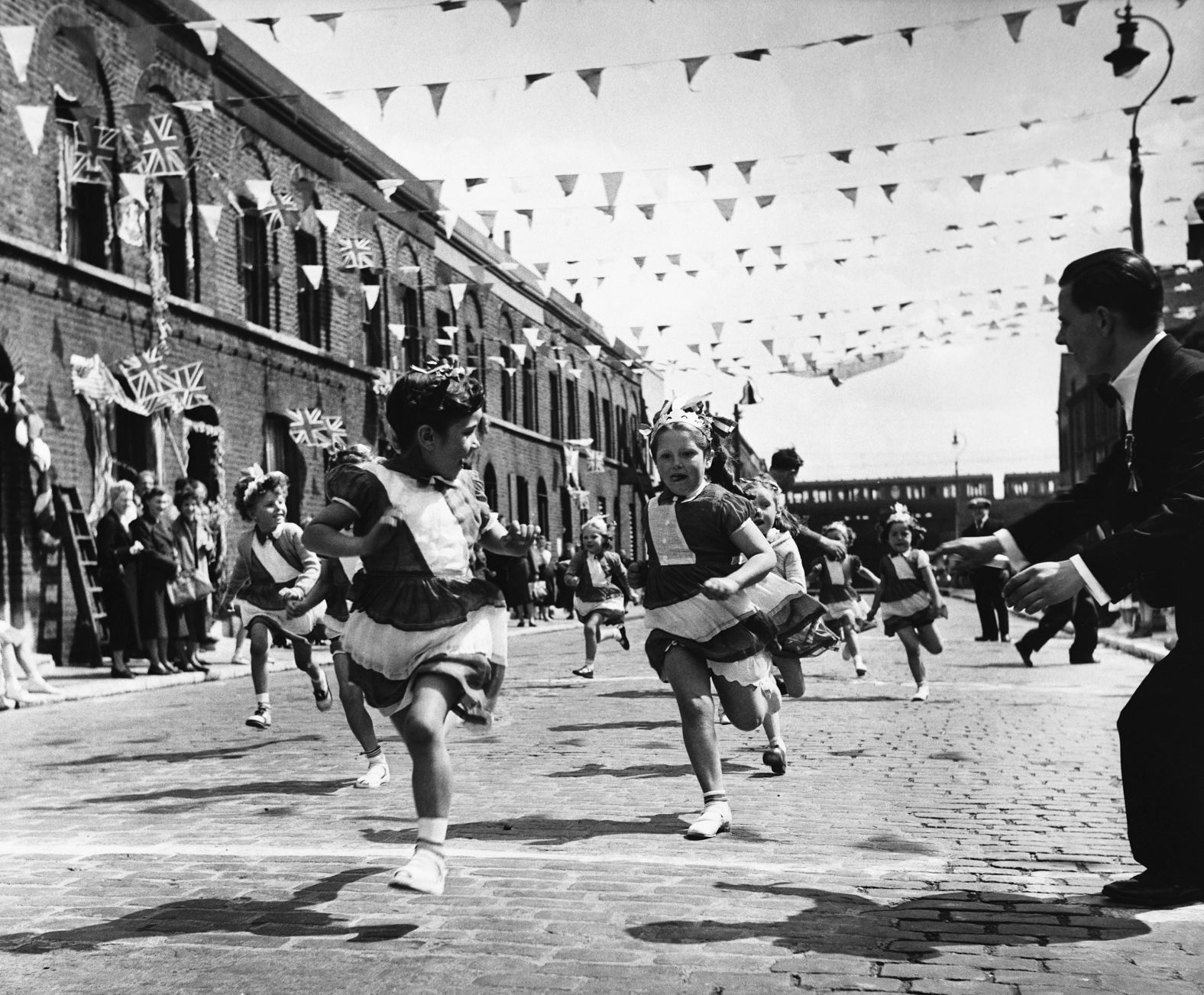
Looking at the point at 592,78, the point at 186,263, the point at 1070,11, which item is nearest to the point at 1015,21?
the point at 1070,11

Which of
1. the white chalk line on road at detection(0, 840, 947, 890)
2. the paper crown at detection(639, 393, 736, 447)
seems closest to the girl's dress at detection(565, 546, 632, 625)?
the paper crown at detection(639, 393, 736, 447)

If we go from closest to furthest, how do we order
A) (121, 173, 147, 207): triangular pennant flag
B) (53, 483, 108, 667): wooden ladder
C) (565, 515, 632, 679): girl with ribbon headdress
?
(565, 515, 632, 679): girl with ribbon headdress → (121, 173, 147, 207): triangular pennant flag → (53, 483, 108, 667): wooden ladder

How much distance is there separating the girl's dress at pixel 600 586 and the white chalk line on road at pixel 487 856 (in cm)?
929

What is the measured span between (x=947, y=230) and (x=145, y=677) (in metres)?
11.4

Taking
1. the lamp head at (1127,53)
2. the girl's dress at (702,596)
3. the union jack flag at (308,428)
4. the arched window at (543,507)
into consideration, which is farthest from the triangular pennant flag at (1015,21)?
the arched window at (543,507)

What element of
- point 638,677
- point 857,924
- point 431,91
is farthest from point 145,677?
point 857,924

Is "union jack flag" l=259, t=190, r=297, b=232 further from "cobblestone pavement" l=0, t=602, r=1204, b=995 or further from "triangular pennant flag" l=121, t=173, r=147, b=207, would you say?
"cobblestone pavement" l=0, t=602, r=1204, b=995

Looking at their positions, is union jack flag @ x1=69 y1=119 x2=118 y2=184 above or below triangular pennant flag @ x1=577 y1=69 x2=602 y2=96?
above

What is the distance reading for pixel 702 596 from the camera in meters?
5.94

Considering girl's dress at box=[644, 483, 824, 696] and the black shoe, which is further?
girl's dress at box=[644, 483, 824, 696]

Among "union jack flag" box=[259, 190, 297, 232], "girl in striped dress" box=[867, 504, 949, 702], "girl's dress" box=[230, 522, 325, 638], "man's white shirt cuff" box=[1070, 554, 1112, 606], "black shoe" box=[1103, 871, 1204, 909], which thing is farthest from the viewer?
"union jack flag" box=[259, 190, 297, 232]

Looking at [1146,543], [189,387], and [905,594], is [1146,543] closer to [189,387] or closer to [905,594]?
Answer: [905,594]

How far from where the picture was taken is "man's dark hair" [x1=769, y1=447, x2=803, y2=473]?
371 inches

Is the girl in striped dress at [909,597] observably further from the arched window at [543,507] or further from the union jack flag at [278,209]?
the arched window at [543,507]
